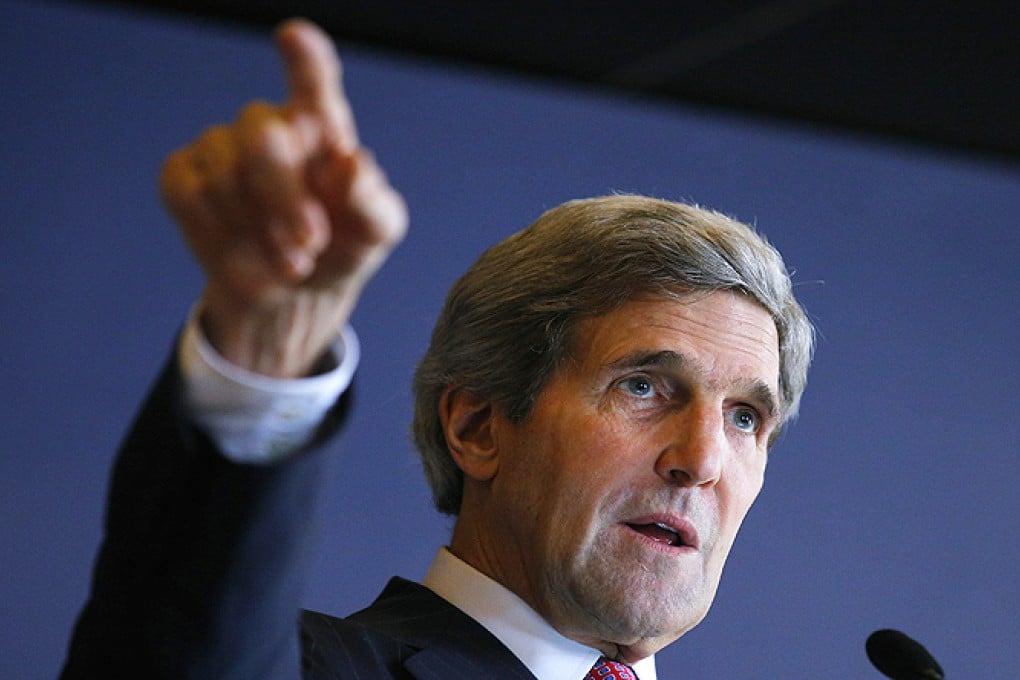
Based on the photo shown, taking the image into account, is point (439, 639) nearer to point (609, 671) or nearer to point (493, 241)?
point (609, 671)

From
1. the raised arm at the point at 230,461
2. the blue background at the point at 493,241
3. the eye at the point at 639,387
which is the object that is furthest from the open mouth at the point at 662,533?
the blue background at the point at 493,241

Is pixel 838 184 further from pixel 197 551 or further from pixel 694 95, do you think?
pixel 197 551

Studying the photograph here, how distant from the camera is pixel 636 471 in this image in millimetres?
1615

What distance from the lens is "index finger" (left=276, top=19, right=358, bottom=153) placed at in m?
0.75

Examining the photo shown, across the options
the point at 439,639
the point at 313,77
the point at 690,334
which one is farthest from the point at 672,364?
the point at 313,77

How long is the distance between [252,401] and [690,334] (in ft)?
2.93

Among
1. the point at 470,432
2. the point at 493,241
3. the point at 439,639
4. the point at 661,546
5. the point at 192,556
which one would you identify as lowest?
the point at 192,556

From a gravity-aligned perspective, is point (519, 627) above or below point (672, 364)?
below

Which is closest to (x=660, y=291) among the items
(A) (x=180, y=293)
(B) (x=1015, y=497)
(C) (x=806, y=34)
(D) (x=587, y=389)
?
(D) (x=587, y=389)

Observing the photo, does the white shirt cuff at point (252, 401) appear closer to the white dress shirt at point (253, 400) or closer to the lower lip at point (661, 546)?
the white dress shirt at point (253, 400)

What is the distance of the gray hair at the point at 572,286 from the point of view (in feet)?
5.62

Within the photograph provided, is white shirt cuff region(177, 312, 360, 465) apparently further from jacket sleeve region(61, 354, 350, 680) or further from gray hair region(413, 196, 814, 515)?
gray hair region(413, 196, 814, 515)

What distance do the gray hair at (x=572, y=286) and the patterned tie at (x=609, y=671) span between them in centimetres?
32

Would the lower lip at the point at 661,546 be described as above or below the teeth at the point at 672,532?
below
